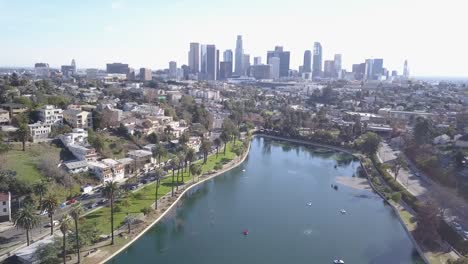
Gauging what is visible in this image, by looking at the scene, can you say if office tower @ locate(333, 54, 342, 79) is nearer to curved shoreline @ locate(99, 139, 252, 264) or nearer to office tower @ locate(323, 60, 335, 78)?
office tower @ locate(323, 60, 335, 78)

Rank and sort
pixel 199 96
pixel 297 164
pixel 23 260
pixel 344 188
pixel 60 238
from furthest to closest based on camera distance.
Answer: pixel 199 96 < pixel 297 164 < pixel 344 188 < pixel 60 238 < pixel 23 260

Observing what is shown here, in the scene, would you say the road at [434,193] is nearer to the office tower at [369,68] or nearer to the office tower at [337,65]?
the office tower at [369,68]

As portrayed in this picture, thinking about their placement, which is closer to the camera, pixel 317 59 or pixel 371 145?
pixel 371 145

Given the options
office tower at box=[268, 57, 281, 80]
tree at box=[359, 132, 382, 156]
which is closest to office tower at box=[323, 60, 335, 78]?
office tower at box=[268, 57, 281, 80]

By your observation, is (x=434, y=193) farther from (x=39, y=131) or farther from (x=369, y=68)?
(x=369, y=68)

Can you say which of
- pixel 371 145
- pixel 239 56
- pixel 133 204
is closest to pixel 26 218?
pixel 133 204

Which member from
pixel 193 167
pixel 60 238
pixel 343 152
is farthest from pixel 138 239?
pixel 343 152

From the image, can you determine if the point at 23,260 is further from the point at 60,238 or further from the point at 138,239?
the point at 138,239

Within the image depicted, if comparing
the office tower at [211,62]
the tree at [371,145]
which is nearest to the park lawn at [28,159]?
the tree at [371,145]
